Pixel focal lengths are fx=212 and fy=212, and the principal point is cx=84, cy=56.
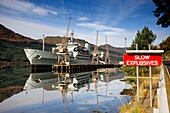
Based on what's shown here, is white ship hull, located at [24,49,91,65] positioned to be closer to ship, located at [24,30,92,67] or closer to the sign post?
ship, located at [24,30,92,67]

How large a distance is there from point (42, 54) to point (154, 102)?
226 feet

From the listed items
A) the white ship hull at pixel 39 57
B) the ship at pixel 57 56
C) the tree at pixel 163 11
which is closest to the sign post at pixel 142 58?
the tree at pixel 163 11

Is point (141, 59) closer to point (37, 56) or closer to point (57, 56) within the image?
point (37, 56)

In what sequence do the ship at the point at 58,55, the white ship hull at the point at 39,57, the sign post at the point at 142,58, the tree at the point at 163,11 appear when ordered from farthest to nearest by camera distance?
the ship at the point at 58,55
the white ship hull at the point at 39,57
the tree at the point at 163,11
the sign post at the point at 142,58

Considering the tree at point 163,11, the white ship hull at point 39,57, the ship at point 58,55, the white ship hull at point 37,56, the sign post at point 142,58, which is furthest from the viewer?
the ship at point 58,55

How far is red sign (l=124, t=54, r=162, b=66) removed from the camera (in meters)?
10.9

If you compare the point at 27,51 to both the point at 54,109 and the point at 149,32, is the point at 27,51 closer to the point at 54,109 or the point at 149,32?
the point at 149,32

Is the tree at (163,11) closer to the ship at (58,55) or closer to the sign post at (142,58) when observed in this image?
the sign post at (142,58)

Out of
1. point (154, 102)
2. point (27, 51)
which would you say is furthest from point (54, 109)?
point (27, 51)

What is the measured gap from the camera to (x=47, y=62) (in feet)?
277

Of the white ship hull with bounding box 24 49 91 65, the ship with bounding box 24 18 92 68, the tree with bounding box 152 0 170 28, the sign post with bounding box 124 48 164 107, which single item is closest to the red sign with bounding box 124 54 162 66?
the sign post with bounding box 124 48 164 107

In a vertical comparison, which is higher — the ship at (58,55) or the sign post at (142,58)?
the ship at (58,55)

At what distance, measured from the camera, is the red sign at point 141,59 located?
35.8ft

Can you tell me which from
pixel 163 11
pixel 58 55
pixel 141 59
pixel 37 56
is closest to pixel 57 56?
pixel 58 55
